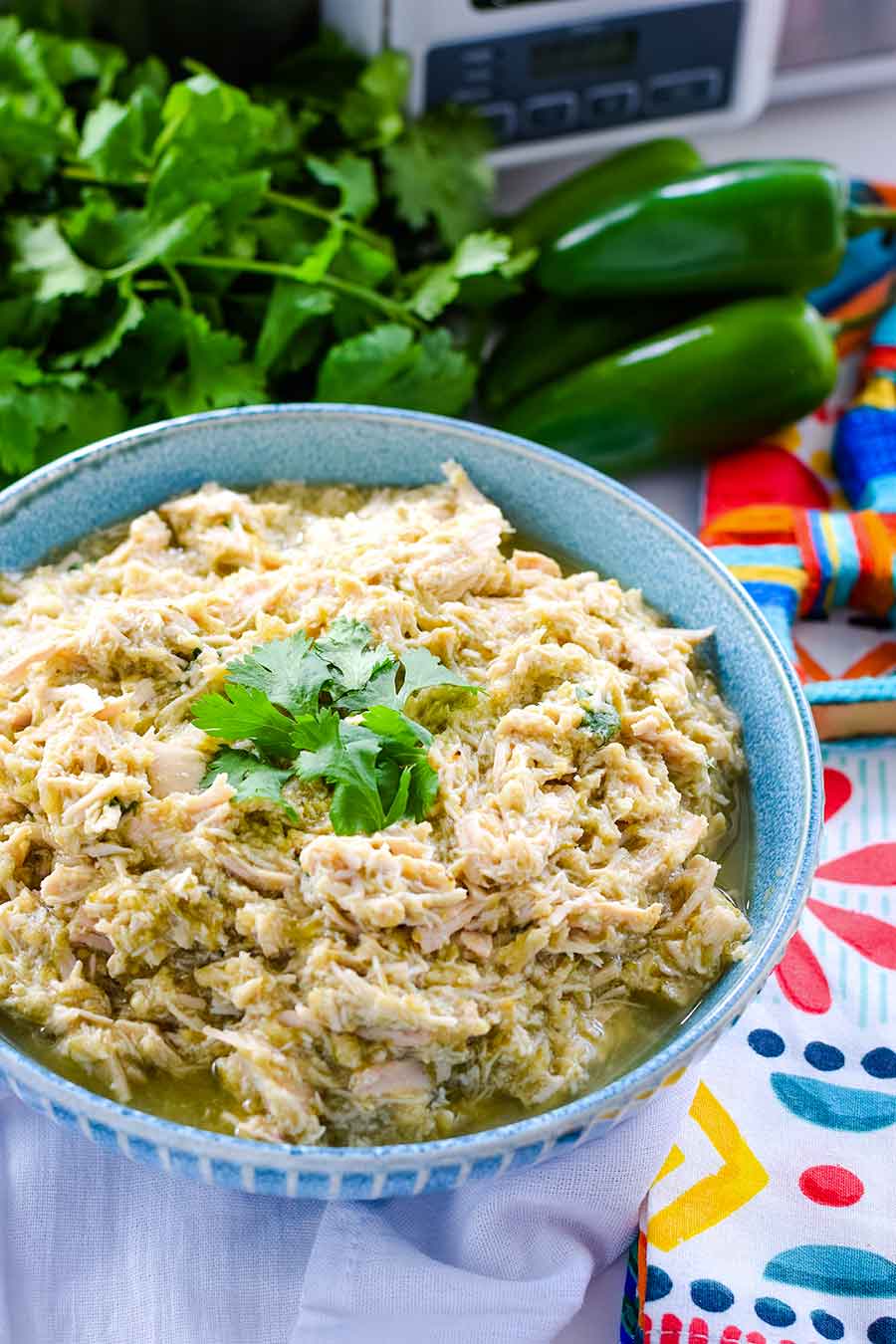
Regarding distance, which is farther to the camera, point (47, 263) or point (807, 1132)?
point (47, 263)

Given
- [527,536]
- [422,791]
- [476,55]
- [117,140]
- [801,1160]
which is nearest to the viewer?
[422,791]

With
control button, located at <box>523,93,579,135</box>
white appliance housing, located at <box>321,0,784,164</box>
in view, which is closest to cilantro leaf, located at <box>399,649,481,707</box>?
white appliance housing, located at <box>321,0,784,164</box>

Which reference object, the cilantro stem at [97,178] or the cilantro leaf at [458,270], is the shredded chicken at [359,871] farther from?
the cilantro stem at [97,178]

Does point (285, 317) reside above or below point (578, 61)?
below

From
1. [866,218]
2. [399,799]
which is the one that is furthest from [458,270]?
[399,799]

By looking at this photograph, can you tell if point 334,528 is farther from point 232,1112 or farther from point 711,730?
point 232,1112

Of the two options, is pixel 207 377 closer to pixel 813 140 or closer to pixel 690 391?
pixel 690 391

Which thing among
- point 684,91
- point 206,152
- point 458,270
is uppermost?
point 206,152
